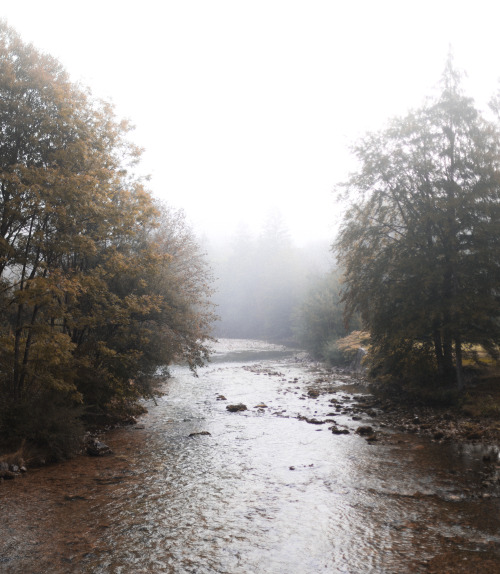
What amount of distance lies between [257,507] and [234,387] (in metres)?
15.3

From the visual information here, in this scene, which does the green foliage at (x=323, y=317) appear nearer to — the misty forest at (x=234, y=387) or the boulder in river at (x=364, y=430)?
the misty forest at (x=234, y=387)

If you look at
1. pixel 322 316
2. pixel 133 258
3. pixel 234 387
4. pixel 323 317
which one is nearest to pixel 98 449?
pixel 133 258

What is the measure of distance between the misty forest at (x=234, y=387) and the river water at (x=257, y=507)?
Answer: 0.16 ft

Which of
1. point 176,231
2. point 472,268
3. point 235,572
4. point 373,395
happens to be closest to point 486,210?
point 472,268

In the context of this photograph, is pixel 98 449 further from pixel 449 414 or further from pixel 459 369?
pixel 459 369

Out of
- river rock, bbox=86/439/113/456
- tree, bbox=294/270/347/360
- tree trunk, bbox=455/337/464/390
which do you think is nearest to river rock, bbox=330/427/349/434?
tree trunk, bbox=455/337/464/390

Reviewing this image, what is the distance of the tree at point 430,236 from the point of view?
16.1 meters

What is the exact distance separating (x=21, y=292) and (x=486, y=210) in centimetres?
1512

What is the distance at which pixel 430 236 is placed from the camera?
17.5 m

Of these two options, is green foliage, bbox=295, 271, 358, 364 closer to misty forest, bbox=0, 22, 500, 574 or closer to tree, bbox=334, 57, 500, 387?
misty forest, bbox=0, 22, 500, 574

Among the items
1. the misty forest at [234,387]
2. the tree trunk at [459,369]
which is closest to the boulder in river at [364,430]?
the misty forest at [234,387]

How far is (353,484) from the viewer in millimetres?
9180

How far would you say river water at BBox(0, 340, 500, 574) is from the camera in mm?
6094

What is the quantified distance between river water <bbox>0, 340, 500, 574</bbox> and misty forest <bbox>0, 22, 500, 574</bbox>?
48mm
